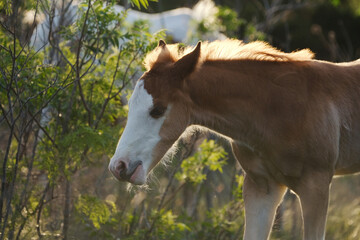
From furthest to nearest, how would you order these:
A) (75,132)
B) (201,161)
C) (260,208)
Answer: (201,161) → (75,132) → (260,208)

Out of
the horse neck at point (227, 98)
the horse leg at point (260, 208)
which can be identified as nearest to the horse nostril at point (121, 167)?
the horse neck at point (227, 98)

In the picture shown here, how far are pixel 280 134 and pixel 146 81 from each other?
105 centimetres

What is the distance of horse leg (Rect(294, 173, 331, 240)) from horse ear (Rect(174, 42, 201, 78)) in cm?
116

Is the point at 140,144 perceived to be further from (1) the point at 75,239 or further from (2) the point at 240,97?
(1) the point at 75,239

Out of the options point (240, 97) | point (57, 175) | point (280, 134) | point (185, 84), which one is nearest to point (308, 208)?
point (280, 134)

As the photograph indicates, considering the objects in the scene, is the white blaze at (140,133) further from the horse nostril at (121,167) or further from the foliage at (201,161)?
the foliage at (201,161)

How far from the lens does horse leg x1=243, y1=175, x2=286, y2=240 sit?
4.91 meters

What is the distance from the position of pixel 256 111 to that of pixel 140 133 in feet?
2.99

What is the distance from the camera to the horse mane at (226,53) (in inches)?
178

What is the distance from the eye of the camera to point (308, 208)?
14.7 ft

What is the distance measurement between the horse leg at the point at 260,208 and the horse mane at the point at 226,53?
1.02m

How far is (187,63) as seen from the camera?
4.34 metres

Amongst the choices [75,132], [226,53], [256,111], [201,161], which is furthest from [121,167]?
[201,161]

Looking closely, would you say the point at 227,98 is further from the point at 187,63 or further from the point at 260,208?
the point at 260,208
